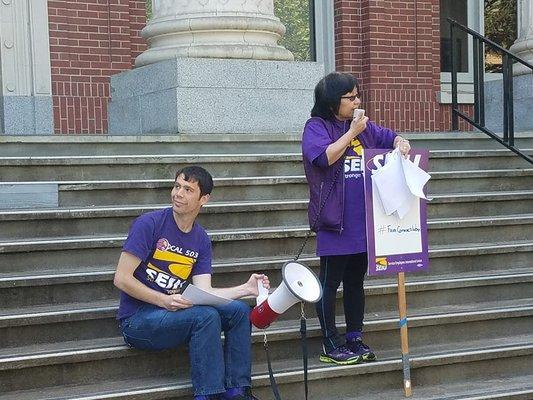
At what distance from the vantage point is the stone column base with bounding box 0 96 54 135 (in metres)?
9.79

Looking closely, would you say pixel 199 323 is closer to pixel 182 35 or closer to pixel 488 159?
pixel 182 35

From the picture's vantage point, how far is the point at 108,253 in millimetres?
6223

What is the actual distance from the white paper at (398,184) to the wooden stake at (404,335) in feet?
1.25

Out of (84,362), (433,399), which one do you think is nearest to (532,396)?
(433,399)

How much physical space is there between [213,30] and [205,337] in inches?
153

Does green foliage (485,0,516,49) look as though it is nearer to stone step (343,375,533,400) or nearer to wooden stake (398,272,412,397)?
stone step (343,375,533,400)

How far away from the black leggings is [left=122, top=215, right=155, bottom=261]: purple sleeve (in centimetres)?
106

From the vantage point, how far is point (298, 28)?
1221 centimetres

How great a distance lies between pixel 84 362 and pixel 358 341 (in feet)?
5.16

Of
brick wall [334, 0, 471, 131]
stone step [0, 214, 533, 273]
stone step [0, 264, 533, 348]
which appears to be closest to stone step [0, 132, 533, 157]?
stone step [0, 214, 533, 273]

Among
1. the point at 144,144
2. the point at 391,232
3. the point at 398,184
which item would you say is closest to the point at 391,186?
the point at 398,184

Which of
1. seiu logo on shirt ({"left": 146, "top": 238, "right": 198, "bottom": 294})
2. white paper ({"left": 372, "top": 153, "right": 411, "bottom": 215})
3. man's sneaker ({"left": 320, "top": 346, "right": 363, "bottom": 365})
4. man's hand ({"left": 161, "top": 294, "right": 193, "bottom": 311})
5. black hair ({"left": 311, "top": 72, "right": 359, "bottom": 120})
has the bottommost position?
man's sneaker ({"left": 320, "top": 346, "right": 363, "bottom": 365})

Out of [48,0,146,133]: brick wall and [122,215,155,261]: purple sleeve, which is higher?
[48,0,146,133]: brick wall

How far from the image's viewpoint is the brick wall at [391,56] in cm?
1182
